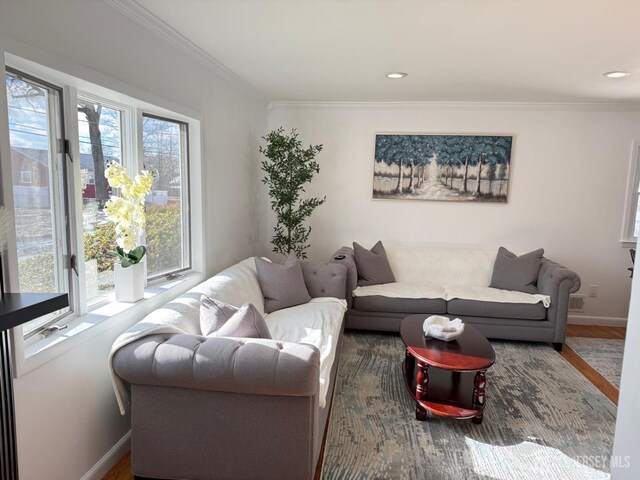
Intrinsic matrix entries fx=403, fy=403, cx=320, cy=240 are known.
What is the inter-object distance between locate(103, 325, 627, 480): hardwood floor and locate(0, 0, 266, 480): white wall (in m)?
0.13

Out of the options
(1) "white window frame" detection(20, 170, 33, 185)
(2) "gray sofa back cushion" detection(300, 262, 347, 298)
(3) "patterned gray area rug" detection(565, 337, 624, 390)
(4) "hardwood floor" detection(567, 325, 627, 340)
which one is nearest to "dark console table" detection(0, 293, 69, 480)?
(1) "white window frame" detection(20, 170, 33, 185)

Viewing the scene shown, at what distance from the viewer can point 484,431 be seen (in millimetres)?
2520

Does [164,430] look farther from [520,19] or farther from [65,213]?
[520,19]

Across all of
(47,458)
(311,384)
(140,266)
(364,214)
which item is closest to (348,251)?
(364,214)

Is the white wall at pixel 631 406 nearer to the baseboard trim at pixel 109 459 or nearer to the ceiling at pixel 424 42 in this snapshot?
the ceiling at pixel 424 42

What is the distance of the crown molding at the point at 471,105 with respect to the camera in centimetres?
434

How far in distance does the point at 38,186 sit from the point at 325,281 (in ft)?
7.84

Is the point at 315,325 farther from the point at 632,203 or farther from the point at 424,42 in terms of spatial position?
the point at 632,203

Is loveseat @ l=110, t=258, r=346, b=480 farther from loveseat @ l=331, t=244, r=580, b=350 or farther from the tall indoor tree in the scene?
the tall indoor tree

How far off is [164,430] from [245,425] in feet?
1.30

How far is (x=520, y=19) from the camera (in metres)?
2.21

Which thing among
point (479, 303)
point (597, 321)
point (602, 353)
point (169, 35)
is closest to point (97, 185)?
point (169, 35)

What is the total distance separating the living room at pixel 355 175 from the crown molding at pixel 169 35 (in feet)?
0.04

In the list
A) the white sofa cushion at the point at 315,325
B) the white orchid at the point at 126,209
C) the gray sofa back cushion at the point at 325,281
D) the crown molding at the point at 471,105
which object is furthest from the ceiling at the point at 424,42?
the white sofa cushion at the point at 315,325
